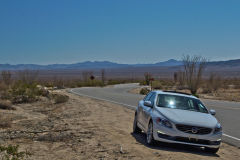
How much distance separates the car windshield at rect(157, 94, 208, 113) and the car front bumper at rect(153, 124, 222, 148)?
1.39 meters

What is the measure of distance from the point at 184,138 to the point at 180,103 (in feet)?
5.84

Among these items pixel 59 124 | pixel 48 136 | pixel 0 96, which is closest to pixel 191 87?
pixel 0 96

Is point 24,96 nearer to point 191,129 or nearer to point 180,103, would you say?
point 180,103

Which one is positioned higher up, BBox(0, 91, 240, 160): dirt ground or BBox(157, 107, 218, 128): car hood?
BBox(157, 107, 218, 128): car hood

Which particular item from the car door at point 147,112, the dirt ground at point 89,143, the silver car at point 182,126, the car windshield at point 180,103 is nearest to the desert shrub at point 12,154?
the dirt ground at point 89,143

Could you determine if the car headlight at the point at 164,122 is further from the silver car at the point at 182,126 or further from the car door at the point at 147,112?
the car door at the point at 147,112

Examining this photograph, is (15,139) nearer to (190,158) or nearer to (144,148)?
(144,148)

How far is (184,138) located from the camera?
925 cm

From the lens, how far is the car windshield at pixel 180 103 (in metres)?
10.7

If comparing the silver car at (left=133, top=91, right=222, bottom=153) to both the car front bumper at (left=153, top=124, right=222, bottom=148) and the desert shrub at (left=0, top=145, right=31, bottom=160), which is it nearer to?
the car front bumper at (left=153, top=124, right=222, bottom=148)

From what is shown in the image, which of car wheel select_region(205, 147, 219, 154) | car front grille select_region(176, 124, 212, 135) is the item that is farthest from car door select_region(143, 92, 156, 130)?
car wheel select_region(205, 147, 219, 154)

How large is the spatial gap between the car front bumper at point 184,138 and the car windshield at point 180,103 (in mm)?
1392

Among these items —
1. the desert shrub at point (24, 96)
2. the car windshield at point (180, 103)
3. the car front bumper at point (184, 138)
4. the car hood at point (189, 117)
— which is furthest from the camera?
the desert shrub at point (24, 96)

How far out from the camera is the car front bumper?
30.3 feet
